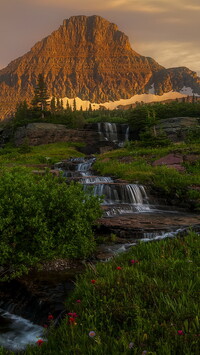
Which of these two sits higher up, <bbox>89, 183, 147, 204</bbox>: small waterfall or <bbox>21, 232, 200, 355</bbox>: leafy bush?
<bbox>21, 232, 200, 355</bbox>: leafy bush

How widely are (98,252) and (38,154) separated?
111 feet

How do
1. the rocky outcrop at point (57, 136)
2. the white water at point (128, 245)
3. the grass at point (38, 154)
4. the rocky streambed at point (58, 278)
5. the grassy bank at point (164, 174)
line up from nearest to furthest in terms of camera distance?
the rocky streambed at point (58, 278)
the white water at point (128, 245)
the grassy bank at point (164, 174)
the grass at point (38, 154)
the rocky outcrop at point (57, 136)

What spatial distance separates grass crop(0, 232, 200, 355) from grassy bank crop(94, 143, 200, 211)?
12.1 m

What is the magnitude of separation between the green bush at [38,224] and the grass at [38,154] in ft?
74.5

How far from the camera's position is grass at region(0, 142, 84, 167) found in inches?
1434

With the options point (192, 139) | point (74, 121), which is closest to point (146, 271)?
point (192, 139)

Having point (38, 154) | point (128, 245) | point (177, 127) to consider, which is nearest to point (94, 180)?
point (128, 245)

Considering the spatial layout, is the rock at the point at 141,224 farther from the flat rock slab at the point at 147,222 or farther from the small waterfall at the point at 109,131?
the small waterfall at the point at 109,131

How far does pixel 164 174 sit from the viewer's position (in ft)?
69.8

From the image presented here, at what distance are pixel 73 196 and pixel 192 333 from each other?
5941 mm

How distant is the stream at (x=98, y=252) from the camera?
6898mm

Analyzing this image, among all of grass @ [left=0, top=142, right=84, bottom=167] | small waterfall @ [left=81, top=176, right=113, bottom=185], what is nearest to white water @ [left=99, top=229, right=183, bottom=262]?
small waterfall @ [left=81, top=176, right=113, bottom=185]

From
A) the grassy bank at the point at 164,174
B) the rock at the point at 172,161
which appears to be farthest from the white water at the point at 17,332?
the rock at the point at 172,161

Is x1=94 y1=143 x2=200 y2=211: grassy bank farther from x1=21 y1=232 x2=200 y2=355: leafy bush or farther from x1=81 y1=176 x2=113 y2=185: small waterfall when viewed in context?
x1=21 y1=232 x2=200 y2=355: leafy bush
